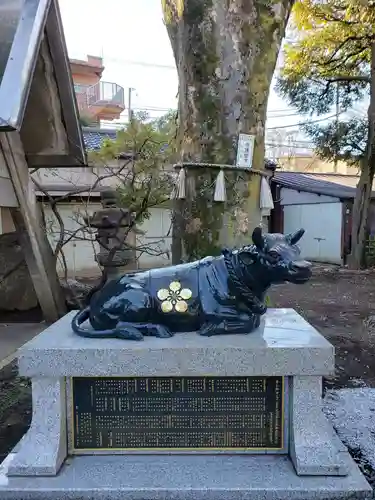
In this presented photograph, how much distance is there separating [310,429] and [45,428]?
1469mm

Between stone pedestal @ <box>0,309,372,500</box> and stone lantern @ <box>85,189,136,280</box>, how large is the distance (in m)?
3.41

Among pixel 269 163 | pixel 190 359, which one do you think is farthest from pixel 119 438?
pixel 269 163

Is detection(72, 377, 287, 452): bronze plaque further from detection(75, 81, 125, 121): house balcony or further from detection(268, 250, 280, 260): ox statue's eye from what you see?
detection(75, 81, 125, 121): house balcony

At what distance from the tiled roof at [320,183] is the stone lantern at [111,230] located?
1056 centimetres

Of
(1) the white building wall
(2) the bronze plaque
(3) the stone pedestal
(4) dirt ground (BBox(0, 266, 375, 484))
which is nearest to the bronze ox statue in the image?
(3) the stone pedestal

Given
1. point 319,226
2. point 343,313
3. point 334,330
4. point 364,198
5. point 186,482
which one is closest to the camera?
point 186,482

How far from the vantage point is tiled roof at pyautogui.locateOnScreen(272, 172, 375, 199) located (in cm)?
1564

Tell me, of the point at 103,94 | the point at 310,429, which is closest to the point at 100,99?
the point at 103,94

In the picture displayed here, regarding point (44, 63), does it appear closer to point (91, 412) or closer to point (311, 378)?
point (91, 412)

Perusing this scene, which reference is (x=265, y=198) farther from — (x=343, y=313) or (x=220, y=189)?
(x=343, y=313)

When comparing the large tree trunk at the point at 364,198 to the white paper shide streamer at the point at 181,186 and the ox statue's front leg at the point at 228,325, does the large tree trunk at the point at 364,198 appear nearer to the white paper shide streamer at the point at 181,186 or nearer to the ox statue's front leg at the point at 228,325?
the white paper shide streamer at the point at 181,186

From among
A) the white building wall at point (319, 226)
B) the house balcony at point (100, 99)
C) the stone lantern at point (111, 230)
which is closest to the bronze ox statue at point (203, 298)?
the stone lantern at point (111, 230)

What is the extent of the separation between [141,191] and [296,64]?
8.87 meters

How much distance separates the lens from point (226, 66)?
4082 millimetres
